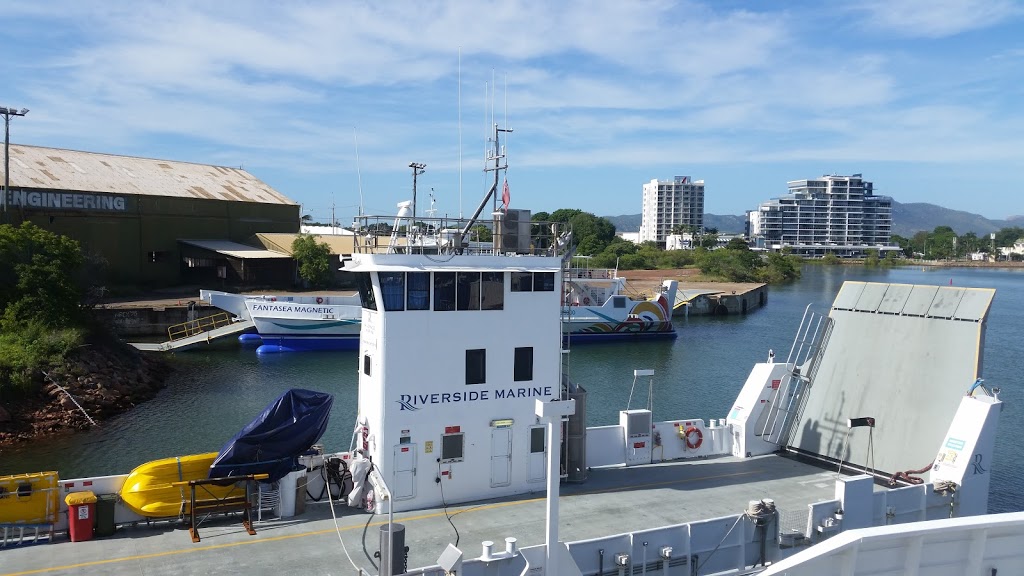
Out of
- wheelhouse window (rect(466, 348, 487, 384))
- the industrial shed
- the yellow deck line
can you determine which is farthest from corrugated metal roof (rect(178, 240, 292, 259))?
the yellow deck line

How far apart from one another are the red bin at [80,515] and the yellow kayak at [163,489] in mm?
598

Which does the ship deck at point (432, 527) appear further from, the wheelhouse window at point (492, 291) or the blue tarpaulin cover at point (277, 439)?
the wheelhouse window at point (492, 291)

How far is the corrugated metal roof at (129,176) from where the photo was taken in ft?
174

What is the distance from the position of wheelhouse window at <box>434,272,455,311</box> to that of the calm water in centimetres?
937

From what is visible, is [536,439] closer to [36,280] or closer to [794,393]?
[794,393]

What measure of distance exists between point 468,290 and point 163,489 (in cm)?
568

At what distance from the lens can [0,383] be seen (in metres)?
27.7

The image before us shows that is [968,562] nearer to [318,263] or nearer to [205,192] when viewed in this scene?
[318,263]

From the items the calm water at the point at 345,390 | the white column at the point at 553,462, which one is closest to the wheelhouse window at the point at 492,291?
the white column at the point at 553,462

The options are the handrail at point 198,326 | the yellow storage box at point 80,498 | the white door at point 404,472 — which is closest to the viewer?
the yellow storage box at point 80,498

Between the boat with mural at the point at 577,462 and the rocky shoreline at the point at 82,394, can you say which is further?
the rocky shoreline at the point at 82,394

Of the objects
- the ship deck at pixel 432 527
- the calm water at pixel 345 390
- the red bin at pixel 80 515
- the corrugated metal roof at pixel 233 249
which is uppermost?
the corrugated metal roof at pixel 233 249

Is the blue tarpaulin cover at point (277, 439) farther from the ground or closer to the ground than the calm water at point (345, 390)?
farther from the ground

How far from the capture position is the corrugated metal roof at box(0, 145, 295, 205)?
53.1 m
